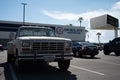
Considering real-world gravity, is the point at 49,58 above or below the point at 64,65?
above

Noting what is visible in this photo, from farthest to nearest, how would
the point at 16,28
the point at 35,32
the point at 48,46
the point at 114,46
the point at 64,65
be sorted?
the point at 16,28
the point at 114,46
the point at 35,32
the point at 64,65
the point at 48,46

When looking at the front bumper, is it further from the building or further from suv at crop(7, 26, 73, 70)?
the building

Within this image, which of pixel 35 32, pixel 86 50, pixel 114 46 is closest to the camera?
pixel 35 32

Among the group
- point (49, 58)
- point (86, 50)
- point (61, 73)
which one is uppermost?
point (86, 50)

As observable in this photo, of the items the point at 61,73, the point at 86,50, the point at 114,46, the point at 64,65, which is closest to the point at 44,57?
the point at 61,73

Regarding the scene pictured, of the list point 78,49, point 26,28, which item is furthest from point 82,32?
point 26,28

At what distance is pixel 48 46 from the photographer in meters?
9.34

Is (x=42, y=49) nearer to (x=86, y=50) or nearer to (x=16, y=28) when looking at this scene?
(x=86, y=50)

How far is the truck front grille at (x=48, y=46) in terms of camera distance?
914 centimetres

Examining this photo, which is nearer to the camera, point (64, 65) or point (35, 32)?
point (64, 65)

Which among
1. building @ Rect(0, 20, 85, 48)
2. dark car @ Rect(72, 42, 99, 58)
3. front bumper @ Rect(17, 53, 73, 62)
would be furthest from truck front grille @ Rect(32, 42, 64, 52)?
building @ Rect(0, 20, 85, 48)

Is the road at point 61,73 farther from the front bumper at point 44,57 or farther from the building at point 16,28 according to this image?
the building at point 16,28

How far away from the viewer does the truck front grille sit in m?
9.14

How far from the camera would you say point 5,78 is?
852 centimetres
